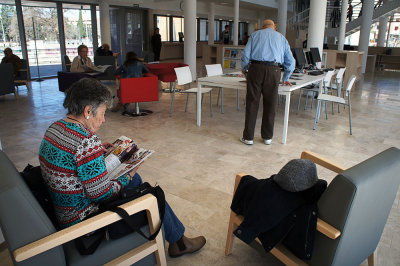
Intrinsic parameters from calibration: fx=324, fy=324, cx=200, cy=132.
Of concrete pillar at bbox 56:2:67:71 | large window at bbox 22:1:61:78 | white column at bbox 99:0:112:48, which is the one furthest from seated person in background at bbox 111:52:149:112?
white column at bbox 99:0:112:48

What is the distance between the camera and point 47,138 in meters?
1.56

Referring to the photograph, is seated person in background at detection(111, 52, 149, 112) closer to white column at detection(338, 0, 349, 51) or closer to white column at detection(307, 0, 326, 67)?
white column at detection(307, 0, 326, 67)

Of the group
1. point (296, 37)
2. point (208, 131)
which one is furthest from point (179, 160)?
point (296, 37)

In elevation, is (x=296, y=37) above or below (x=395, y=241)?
above

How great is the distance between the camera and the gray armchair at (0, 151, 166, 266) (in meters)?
1.30

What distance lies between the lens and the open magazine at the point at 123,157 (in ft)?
6.15

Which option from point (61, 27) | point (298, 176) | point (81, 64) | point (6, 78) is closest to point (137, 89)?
point (81, 64)

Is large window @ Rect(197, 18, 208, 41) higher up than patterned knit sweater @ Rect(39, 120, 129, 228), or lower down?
higher up

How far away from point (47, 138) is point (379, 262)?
2.17 metres

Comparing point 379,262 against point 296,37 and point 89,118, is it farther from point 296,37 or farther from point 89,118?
point 296,37

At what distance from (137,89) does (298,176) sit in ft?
14.1

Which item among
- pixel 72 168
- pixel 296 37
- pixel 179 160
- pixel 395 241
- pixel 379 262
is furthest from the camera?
pixel 296 37

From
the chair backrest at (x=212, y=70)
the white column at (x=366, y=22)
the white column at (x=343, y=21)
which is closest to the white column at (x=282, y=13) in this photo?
the white column at (x=343, y=21)

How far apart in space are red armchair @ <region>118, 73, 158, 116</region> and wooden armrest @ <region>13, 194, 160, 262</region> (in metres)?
4.01
